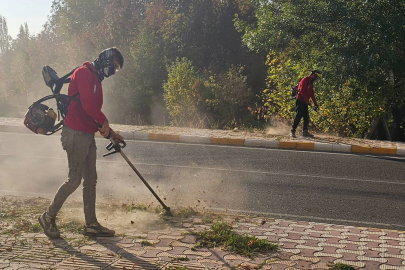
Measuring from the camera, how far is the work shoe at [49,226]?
5.38 metres

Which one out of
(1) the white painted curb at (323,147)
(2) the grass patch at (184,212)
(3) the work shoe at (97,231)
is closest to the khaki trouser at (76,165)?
(3) the work shoe at (97,231)

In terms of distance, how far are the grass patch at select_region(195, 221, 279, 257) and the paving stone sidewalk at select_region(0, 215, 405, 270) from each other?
92mm

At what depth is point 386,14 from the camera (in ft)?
46.6

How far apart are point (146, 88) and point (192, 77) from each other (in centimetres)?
432

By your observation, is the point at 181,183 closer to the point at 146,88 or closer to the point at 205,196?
the point at 205,196

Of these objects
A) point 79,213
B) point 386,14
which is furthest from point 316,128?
point 79,213

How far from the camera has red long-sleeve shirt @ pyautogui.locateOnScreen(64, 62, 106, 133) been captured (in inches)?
212

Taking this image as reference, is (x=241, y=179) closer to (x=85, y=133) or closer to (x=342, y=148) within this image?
(x=85, y=133)

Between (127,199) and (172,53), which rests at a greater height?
(172,53)

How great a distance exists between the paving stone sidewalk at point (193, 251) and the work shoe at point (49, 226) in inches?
3.0

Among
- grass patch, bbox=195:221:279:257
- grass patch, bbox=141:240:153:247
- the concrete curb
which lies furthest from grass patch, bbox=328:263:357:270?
the concrete curb

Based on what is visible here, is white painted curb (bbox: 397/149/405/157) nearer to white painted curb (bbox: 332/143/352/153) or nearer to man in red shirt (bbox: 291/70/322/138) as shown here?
white painted curb (bbox: 332/143/352/153)

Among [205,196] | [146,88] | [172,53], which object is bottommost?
[205,196]

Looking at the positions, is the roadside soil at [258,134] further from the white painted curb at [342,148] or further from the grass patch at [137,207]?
the grass patch at [137,207]
